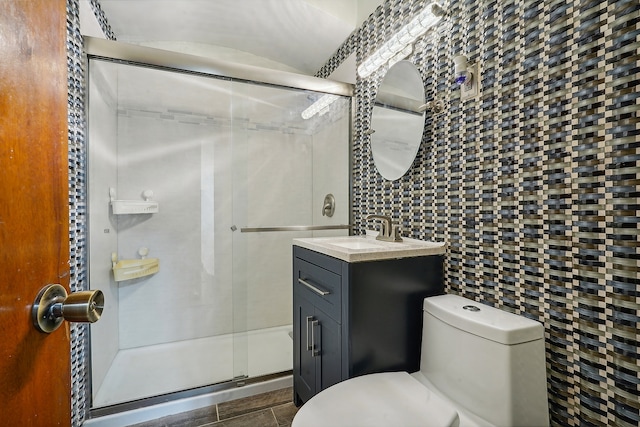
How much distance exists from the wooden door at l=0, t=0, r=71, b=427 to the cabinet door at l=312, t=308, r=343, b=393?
2.80 ft

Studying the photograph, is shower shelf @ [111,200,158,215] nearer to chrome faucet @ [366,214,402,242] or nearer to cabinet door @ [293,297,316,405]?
cabinet door @ [293,297,316,405]

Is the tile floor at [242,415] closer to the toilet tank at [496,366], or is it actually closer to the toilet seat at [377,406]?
the toilet seat at [377,406]

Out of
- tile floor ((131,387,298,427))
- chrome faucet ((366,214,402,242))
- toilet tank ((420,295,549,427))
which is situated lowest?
tile floor ((131,387,298,427))

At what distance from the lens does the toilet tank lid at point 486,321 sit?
0.81 meters

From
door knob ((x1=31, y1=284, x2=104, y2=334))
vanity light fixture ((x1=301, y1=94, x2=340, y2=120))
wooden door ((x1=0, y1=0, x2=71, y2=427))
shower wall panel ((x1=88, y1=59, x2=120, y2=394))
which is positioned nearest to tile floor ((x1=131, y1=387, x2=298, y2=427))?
shower wall panel ((x1=88, y1=59, x2=120, y2=394))

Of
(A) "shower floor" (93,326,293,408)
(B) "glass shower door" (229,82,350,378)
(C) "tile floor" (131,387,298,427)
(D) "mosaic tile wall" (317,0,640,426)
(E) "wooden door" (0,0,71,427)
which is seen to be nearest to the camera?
(E) "wooden door" (0,0,71,427)

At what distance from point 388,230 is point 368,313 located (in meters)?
0.56

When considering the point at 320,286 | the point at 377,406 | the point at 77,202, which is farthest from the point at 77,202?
the point at 377,406

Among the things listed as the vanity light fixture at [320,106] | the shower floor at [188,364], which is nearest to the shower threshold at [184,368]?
the shower floor at [188,364]

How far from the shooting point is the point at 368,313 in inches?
43.3

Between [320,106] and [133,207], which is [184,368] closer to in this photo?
[133,207]

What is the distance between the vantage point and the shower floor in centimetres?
162

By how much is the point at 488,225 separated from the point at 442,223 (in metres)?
0.23

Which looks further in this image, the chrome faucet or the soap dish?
the soap dish
